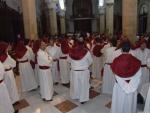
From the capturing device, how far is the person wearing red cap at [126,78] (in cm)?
362

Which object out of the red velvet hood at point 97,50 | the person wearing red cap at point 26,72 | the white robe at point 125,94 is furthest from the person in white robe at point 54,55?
the white robe at point 125,94

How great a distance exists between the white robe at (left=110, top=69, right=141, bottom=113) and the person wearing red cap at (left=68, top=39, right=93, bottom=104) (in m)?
1.24

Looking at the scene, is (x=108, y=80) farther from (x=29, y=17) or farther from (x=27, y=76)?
(x=29, y=17)

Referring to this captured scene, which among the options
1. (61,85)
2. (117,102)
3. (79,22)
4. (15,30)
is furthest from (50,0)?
(117,102)

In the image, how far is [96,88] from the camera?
622cm

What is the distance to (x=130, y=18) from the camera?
20.8ft

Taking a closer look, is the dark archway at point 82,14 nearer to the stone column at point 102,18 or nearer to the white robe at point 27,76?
the stone column at point 102,18

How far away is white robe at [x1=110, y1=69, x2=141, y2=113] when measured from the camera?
369cm

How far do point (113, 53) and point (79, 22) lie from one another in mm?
20044

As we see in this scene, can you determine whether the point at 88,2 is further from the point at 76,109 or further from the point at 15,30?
the point at 76,109

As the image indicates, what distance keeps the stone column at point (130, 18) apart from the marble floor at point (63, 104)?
6.77ft

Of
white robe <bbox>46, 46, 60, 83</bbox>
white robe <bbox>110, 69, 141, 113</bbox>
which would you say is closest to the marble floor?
white robe <bbox>110, 69, 141, 113</bbox>

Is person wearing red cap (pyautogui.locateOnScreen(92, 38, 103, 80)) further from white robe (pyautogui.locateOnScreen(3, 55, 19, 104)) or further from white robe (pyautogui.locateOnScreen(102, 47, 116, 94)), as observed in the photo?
white robe (pyautogui.locateOnScreen(3, 55, 19, 104))

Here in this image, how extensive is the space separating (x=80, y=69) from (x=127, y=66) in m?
1.61
